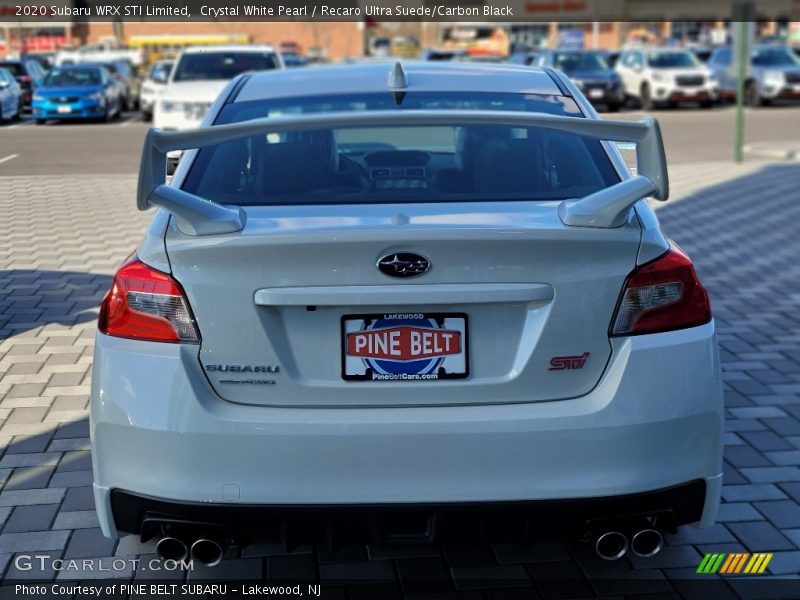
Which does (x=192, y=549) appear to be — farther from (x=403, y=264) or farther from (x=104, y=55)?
(x=104, y=55)

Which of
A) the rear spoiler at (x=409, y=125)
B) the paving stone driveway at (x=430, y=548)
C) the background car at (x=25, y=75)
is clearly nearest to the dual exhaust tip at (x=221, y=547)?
the paving stone driveway at (x=430, y=548)

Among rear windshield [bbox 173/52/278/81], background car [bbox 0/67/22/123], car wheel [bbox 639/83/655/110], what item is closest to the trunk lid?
rear windshield [bbox 173/52/278/81]

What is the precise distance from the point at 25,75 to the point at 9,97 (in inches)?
194

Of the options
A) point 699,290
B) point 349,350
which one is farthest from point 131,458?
point 699,290

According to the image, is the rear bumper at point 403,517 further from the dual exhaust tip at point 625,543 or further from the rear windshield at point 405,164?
the rear windshield at point 405,164

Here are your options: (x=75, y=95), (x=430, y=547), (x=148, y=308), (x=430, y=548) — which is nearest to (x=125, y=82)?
(x=75, y=95)

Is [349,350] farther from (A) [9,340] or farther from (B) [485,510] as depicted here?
(A) [9,340]

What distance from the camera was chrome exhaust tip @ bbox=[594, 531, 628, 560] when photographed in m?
3.18

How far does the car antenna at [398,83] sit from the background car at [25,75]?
29.6 m

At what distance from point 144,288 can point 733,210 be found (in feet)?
33.3

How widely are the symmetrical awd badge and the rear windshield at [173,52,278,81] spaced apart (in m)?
17.2

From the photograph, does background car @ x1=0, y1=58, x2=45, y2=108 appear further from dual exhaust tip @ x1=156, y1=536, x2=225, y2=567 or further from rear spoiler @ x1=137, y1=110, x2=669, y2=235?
dual exhaust tip @ x1=156, y1=536, x2=225, y2=567

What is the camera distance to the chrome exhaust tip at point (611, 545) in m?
3.18

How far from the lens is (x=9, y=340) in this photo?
6.73 m
